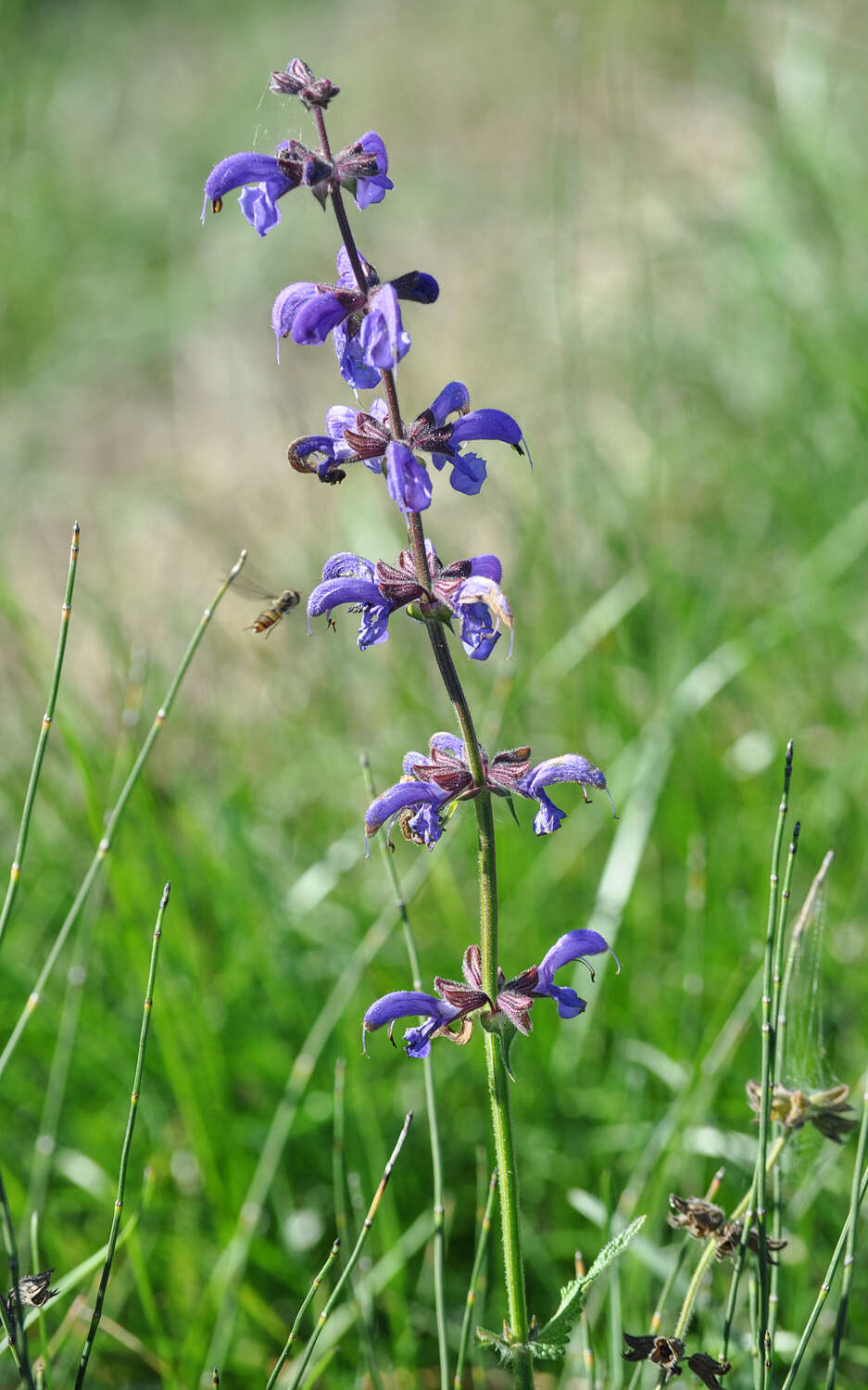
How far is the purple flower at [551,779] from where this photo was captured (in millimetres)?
1437

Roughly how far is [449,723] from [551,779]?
215 centimetres

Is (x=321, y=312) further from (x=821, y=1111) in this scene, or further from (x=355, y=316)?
(x=821, y=1111)

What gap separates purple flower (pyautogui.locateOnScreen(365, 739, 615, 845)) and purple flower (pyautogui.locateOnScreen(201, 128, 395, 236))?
460 mm

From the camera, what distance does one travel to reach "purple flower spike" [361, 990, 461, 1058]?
1.44 m

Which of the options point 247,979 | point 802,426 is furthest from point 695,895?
point 802,426

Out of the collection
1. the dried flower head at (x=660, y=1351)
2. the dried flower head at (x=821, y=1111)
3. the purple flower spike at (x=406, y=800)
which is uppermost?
the purple flower spike at (x=406, y=800)

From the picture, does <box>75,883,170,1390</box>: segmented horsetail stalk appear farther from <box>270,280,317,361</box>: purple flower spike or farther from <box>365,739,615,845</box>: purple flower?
<box>270,280,317,361</box>: purple flower spike

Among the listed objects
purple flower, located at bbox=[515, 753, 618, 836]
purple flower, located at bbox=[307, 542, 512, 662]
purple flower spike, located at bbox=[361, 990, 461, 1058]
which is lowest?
purple flower spike, located at bbox=[361, 990, 461, 1058]

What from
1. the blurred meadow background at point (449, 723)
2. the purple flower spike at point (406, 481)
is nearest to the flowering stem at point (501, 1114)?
the purple flower spike at point (406, 481)

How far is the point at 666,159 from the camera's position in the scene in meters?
6.66

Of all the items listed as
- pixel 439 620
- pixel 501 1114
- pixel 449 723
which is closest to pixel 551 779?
pixel 439 620

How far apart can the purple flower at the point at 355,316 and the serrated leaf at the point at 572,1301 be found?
1.03 meters

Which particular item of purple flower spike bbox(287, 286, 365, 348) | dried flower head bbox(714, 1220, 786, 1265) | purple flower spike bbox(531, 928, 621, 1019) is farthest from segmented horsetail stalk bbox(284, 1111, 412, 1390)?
purple flower spike bbox(287, 286, 365, 348)

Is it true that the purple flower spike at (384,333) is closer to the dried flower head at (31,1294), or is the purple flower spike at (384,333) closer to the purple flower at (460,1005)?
the purple flower at (460,1005)
